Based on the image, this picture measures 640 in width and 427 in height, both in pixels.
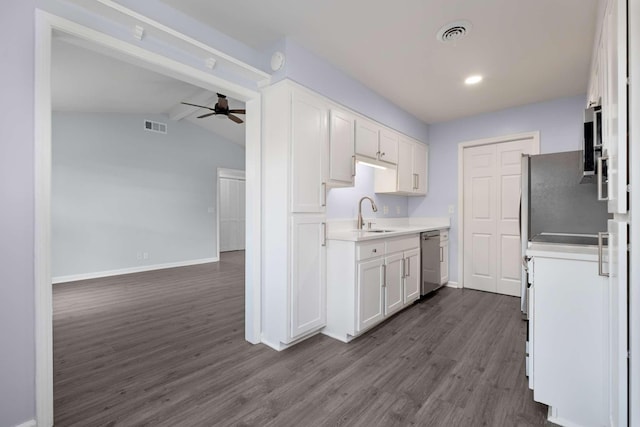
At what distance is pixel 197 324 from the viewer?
9.77ft

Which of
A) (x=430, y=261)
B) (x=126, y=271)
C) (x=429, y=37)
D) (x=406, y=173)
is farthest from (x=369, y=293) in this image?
(x=126, y=271)

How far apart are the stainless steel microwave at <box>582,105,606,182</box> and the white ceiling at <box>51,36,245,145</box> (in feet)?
9.54

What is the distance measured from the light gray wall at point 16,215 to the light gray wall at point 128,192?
4228 millimetres

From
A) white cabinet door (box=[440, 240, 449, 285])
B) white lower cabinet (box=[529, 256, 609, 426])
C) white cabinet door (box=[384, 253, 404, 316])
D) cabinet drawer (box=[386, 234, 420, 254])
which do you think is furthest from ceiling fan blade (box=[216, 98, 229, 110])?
white lower cabinet (box=[529, 256, 609, 426])

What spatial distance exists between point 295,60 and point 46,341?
8.20 ft

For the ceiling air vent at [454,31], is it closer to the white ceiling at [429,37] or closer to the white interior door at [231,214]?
the white ceiling at [429,37]

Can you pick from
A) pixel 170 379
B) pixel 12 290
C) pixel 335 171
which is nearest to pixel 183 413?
pixel 170 379

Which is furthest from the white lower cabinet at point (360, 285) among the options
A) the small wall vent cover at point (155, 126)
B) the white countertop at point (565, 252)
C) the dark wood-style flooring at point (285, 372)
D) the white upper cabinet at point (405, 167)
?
the small wall vent cover at point (155, 126)

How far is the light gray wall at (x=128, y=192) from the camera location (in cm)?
482

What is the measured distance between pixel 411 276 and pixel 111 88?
4725 millimetres

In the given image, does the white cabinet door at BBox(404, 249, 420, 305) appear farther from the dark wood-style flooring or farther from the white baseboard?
the white baseboard

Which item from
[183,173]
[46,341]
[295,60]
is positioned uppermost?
[295,60]

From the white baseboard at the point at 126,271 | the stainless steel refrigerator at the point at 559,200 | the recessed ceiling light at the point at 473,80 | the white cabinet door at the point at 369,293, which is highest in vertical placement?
the recessed ceiling light at the point at 473,80

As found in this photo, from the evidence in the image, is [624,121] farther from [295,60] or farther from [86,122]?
[86,122]
